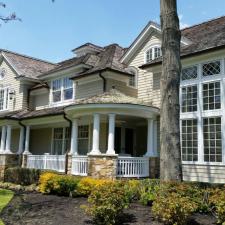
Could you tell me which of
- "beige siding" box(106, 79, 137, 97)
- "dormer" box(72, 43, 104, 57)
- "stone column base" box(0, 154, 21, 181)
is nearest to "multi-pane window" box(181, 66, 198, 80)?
"beige siding" box(106, 79, 137, 97)

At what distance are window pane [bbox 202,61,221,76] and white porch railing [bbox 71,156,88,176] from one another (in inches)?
261

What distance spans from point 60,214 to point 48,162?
30.5ft

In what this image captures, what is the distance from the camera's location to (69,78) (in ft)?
64.1

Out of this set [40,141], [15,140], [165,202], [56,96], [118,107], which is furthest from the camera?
[15,140]

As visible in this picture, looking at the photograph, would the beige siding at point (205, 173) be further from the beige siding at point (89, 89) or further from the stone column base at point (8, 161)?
the stone column base at point (8, 161)

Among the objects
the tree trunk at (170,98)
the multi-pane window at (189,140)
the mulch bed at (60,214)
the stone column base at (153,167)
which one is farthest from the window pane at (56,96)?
the tree trunk at (170,98)

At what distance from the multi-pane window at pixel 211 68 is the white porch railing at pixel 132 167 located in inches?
188

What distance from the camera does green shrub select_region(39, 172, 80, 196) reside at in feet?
39.3

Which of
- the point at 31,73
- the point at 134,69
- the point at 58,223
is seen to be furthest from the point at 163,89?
the point at 31,73

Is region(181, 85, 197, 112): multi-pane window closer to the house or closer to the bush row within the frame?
the house

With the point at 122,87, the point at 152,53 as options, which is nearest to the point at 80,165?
the point at 122,87

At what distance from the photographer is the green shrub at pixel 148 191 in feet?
31.5

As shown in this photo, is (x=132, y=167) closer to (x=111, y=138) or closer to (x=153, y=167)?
(x=153, y=167)

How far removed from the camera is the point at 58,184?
12.3 m
